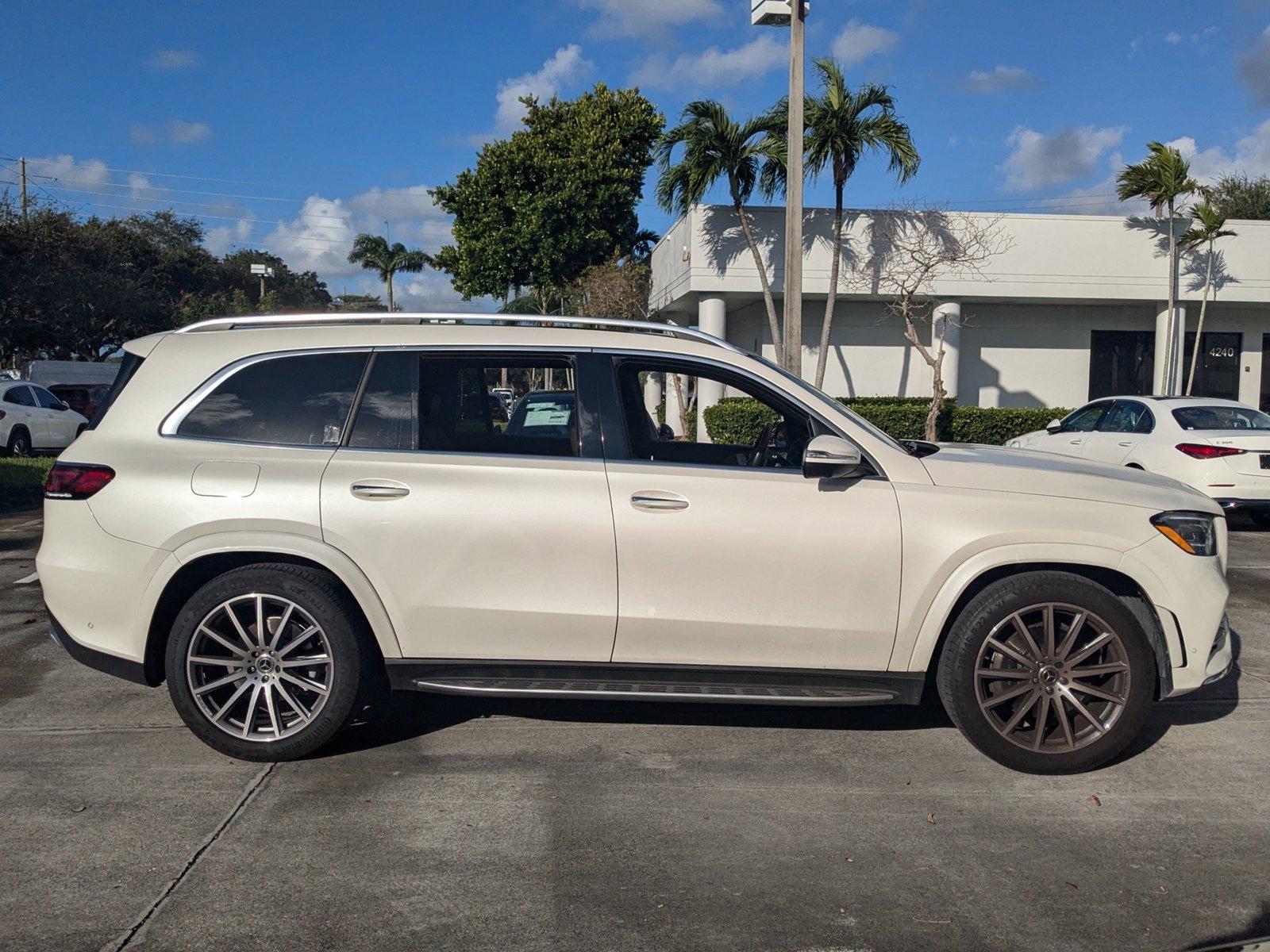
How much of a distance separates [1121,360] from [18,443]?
2295 centimetres

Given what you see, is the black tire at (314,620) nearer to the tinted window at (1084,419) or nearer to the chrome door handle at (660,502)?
the chrome door handle at (660,502)

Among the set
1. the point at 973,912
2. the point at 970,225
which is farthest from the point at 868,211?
the point at 973,912

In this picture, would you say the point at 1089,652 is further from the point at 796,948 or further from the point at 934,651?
the point at 796,948

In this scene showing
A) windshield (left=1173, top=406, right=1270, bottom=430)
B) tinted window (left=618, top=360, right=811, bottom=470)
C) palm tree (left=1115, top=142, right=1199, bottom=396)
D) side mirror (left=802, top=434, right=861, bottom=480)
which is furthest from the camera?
palm tree (left=1115, top=142, right=1199, bottom=396)

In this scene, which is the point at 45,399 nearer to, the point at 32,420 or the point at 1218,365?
the point at 32,420

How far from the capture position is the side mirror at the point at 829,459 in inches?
167

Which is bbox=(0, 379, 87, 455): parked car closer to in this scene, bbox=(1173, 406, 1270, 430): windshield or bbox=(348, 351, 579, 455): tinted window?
bbox=(348, 351, 579, 455): tinted window

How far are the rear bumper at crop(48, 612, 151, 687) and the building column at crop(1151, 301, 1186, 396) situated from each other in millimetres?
21157

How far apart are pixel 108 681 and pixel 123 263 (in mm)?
43790

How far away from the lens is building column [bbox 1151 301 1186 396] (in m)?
21.1

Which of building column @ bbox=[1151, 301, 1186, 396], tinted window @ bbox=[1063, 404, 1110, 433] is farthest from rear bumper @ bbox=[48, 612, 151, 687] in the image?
building column @ bbox=[1151, 301, 1186, 396]

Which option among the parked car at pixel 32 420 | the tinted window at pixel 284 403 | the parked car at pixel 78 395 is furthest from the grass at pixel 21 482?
the tinted window at pixel 284 403

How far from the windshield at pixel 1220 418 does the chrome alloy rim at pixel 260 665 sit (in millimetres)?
9650

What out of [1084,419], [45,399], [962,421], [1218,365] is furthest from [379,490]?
[1218,365]
